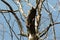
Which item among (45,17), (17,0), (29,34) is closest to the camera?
(29,34)

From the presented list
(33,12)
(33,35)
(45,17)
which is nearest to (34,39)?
(33,35)

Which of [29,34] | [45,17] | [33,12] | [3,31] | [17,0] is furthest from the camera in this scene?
[3,31]

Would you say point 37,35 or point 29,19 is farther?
point 37,35

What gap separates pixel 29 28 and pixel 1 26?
194cm

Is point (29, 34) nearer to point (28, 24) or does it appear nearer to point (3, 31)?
point (28, 24)

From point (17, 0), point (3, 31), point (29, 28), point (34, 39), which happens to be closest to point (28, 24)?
point (29, 28)

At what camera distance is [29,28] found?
1402 millimetres

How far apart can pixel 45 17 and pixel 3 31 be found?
31.3 inches

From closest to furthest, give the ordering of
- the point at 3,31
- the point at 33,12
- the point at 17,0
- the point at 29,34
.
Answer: the point at 33,12, the point at 29,34, the point at 17,0, the point at 3,31

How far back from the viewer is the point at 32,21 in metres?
1.36

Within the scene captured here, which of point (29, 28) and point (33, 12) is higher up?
point (33, 12)

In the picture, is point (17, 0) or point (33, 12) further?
point (17, 0)

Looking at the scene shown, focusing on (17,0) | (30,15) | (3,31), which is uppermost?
(17,0)

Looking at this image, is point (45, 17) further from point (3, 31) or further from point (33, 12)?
point (33, 12)
